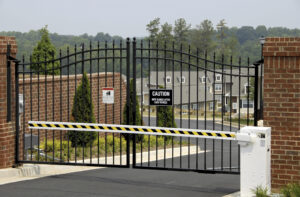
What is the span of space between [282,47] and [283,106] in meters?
1.12

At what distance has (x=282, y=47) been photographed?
1027cm

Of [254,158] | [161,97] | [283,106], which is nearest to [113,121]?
[161,97]

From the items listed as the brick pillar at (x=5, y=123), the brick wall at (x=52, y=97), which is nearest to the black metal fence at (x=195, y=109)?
the brick wall at (x=52, y=97)

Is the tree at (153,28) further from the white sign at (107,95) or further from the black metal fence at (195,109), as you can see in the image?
the white sign at (107,95)

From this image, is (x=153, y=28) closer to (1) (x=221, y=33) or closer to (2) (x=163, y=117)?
(1) (x=221, y=33)

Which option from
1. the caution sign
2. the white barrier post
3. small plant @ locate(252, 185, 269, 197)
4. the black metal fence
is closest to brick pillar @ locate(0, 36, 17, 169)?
the black metal fence

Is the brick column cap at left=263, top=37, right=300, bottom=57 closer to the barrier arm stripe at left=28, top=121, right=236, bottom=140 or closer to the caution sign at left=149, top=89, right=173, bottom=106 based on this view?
the barrier arm stripe at left=28, top=121, right=236, bottom=140

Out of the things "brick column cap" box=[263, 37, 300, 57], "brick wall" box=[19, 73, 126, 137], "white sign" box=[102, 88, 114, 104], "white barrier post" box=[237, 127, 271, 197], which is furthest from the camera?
"brick wall" box=[19, 73, 126, 137]

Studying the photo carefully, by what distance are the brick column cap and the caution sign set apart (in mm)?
2500

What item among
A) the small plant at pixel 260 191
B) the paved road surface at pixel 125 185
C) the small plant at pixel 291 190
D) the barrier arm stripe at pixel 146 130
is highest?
the barrier arm stripe at pixel 146 130

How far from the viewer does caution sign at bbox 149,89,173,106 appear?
12055mm

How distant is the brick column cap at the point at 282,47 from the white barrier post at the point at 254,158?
1.43 m

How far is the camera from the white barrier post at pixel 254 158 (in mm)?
9978

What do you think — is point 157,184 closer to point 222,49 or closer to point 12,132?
point 12,132
